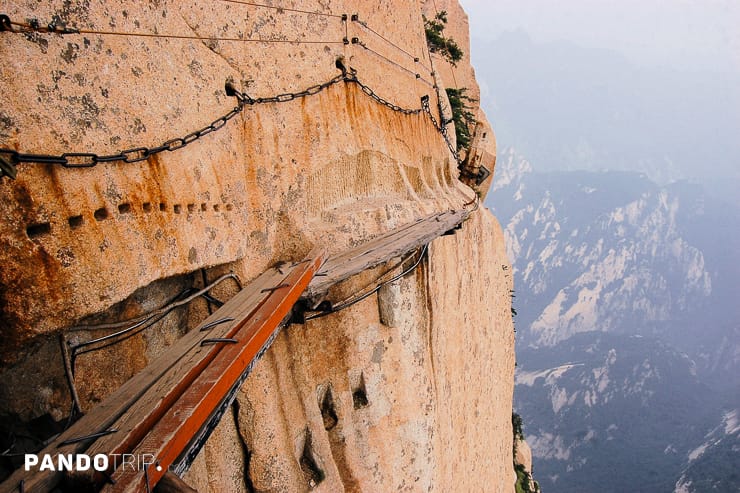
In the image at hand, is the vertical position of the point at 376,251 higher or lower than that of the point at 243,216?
lower

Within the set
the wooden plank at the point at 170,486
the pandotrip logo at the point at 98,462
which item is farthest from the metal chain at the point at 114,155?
the wooden plank at the point at 170,486

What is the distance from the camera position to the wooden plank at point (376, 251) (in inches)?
200

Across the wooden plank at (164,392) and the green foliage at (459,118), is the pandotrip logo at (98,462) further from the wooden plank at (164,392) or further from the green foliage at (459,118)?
the green foliage at (459,118)

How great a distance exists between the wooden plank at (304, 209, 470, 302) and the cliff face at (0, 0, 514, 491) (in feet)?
1.50

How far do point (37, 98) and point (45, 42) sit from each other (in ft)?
1.41

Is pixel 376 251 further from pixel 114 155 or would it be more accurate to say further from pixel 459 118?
pixel 459 118

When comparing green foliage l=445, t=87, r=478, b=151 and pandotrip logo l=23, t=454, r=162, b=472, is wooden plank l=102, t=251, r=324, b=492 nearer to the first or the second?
pandotrip logo l=23, t=454, r=162, b=472

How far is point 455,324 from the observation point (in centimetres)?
1027

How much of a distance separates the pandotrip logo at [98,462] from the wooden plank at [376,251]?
9.11 feet

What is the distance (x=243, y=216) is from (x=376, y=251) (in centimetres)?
175

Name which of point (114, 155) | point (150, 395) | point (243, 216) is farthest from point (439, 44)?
point (150, 395)

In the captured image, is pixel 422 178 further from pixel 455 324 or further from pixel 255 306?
pixel 255 306

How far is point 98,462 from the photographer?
6.96ft

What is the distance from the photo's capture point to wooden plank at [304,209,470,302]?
5.09 m
